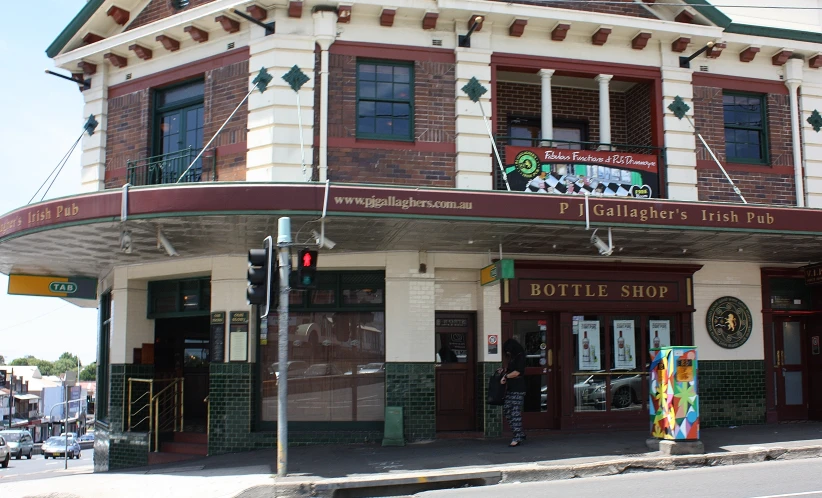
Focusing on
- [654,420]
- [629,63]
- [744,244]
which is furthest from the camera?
[629,63]

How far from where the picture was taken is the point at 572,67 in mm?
14523

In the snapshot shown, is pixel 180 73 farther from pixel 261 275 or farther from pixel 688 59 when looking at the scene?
pixel 688 59

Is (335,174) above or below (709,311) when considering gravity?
above

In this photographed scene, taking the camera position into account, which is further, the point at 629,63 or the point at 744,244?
the point at 629,63

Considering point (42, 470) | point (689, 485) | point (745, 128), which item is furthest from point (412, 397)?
point (42, 470)

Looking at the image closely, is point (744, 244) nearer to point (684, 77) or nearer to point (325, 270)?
point (684, 77)

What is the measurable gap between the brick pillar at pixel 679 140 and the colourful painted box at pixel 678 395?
3970 mm

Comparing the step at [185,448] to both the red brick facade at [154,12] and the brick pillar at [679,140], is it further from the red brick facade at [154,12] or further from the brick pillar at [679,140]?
the brick pillar at [679,140]

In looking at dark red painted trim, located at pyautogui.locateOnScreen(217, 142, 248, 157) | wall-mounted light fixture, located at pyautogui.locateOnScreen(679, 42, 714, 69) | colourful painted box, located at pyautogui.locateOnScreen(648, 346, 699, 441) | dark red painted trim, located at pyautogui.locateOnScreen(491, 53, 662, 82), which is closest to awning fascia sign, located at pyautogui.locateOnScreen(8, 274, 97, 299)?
dark red painted trim, located at pyautogui.locateOnScreen(217, 142, 248, 157)

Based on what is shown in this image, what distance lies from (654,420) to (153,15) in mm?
11731

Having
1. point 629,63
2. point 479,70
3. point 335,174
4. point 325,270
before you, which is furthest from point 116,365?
point 629,63

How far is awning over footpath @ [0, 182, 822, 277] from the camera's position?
10.6 metres

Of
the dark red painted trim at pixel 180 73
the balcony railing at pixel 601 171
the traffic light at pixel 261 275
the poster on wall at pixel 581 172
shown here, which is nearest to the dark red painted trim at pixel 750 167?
the balcony railing at pixel 601 171

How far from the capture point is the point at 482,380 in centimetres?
1366
